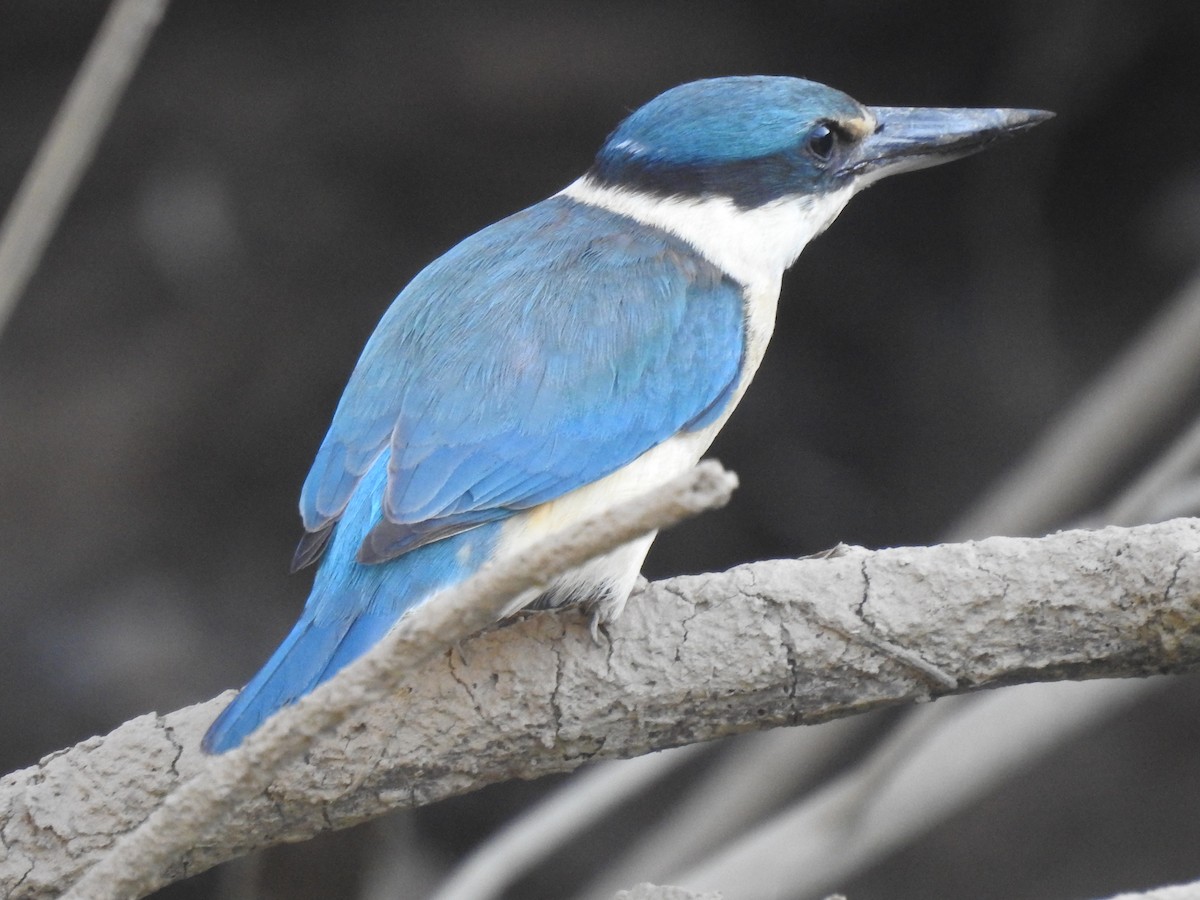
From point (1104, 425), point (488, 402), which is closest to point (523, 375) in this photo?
point (488, 402)

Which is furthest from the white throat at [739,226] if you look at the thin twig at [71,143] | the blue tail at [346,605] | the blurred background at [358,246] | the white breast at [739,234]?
the blurred background at [358,246]

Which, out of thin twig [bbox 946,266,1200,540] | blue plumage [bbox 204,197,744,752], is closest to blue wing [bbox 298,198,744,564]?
blue plumage [bbox 204,197,744,752]

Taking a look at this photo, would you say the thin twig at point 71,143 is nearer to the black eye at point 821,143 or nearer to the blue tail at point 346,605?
the blue tail at point 346,605

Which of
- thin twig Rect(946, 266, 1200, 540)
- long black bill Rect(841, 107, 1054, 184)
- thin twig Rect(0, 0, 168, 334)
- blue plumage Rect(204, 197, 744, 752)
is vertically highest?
thin twig Rect(0, 0, 168, 334)

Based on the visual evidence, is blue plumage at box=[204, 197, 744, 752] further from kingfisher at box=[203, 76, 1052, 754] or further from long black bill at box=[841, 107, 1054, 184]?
long black bill at box=[841, 107, 1054, 184]

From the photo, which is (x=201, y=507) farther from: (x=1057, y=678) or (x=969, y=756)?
(x=1057, y=678)

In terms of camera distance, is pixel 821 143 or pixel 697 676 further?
pixel 821 143

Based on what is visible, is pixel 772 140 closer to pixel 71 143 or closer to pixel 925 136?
pixel 925 136
